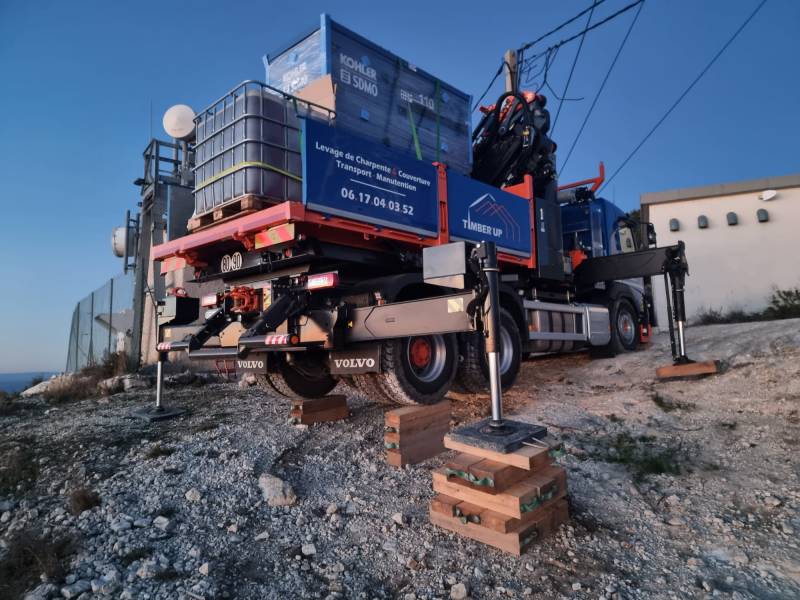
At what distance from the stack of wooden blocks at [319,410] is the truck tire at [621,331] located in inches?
238

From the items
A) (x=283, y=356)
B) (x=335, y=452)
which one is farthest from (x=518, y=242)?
(x=335, y=452)

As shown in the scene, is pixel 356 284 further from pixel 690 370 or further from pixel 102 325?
pixel 102 325

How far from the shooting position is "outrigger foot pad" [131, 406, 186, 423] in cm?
550

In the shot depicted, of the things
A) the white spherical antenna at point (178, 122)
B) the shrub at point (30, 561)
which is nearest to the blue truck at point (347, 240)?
the shrub at point (30, 561)

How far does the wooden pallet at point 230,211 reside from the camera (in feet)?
14.0

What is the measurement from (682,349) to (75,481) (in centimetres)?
719

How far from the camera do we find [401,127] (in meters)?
5.54

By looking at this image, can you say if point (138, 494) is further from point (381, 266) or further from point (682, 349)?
point (682, 349)

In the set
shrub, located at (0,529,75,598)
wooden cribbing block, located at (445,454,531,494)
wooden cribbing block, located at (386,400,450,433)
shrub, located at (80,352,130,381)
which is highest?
shrub, located at (80,352,130,381)

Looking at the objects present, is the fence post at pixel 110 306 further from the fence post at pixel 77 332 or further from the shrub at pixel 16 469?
the shrub at pixel 16 469

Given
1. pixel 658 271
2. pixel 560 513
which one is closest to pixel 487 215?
pixel 560 513

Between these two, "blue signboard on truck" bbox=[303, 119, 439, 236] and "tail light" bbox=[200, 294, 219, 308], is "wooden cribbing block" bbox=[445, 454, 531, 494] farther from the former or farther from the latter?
"tail light" bbox=[200, 294, 219, 308]

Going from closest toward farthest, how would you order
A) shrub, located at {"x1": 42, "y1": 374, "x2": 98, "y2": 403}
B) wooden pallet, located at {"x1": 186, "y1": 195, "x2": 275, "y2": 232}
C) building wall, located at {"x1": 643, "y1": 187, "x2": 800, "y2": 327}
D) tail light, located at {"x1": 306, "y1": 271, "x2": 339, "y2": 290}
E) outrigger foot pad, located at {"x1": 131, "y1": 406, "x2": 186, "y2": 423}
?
tail light, located at {"x1": 306, "y1": 271, "x2": 339, "y2": 290} < wooden pallet, located at {"x1": 186, "y1": 195, "x2": 275, "y2": 232} < outrigger foot pad, located at {"x1": 131, "y1": 406, "x2": 186, "y2": 423} < shrub, located at {"x1": 42, "y1": 374, "x2": 98, "y2": 403} < building wall, located at {"x1": 643, "y1": 187, "x2": 800, "y2": 327}

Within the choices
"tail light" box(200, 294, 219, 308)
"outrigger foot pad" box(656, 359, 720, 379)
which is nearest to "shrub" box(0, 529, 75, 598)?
"tail light" box(200, 294, 219, 308)
